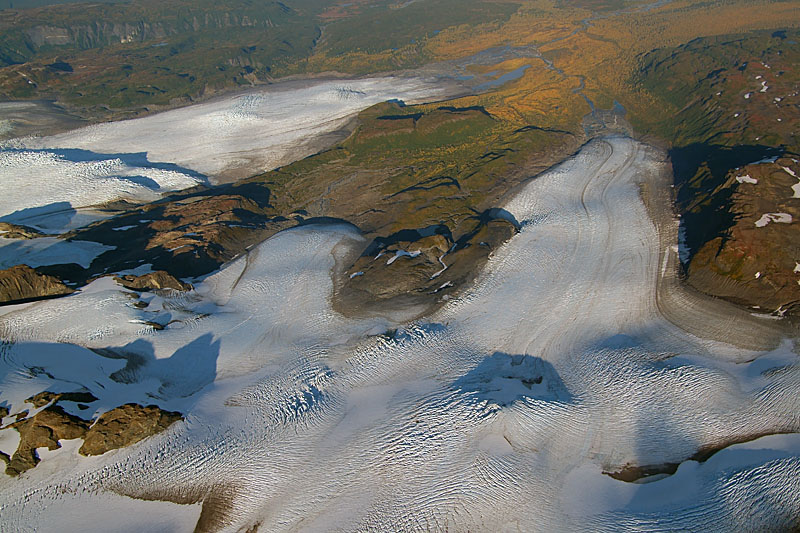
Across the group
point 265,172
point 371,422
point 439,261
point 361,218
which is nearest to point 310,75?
point 265,172

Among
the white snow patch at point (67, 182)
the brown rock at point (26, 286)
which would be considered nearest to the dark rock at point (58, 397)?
the brown rock at point (26, 286)

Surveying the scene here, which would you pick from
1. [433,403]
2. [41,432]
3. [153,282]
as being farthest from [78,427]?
[433,403]

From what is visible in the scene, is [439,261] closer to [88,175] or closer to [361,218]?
[361,218]

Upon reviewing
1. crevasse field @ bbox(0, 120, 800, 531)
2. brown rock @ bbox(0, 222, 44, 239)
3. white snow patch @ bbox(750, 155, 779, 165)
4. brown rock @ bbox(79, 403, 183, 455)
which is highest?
white snow patch @ bbox(750, 155, 779, 165)

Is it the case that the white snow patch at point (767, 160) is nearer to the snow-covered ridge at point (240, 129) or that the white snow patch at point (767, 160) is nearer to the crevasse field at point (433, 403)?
the crevasse field at point (433, 403)

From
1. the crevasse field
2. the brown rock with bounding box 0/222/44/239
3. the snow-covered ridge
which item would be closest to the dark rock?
the crevasse field

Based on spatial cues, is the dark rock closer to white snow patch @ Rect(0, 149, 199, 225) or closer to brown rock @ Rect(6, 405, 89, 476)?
brown rock @ Rect(6, 405, 89, 476)
